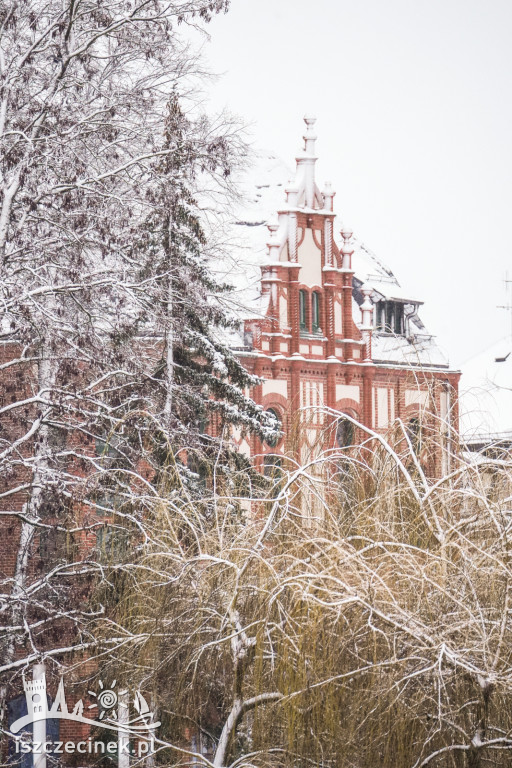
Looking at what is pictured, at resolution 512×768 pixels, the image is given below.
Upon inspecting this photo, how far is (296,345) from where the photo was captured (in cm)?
3519

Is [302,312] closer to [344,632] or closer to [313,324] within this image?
[313,324]

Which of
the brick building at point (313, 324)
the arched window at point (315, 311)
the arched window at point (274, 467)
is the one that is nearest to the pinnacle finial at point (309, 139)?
the brick building at point (313, 324)

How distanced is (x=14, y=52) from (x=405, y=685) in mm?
10306

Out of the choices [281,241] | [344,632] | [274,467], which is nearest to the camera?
[344,632]

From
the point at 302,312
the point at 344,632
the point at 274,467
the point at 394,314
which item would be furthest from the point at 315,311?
the point at 344,632

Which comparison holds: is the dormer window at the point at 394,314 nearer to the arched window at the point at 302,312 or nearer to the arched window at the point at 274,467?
the arched window at the point at 302,312

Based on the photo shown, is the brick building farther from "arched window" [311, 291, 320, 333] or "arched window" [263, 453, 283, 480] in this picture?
"arched window" [263, 453, 283, 480]

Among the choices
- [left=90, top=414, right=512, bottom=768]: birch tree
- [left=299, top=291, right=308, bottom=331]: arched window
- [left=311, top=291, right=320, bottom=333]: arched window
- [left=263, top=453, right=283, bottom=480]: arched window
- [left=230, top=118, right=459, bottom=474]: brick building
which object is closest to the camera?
[left=90, top=414, right=512, bottom=768]: birch tree

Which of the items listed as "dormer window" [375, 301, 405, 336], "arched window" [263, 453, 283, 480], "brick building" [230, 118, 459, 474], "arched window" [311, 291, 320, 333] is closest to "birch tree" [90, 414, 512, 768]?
"arched window" [263, 453, 283, 480]

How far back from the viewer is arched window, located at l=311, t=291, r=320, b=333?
36.1 metres

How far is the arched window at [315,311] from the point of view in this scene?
36094 mm

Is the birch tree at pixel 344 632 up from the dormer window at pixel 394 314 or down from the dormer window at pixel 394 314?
down

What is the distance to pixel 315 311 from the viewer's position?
1427 inches

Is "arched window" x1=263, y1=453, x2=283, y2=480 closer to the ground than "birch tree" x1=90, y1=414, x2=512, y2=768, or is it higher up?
higher up
